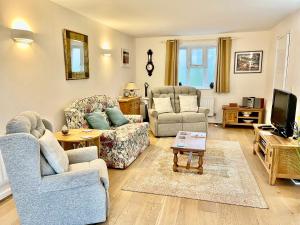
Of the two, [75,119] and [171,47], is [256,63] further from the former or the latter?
[75,119]

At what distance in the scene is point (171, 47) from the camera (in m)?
6.11

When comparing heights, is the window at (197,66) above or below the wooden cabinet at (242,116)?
above

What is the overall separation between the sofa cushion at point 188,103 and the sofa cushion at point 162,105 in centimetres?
28

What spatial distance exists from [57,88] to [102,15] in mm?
1539

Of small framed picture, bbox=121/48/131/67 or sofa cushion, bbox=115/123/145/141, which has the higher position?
small framed picture, bbox=121/48/131/67

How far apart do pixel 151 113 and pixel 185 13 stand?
81.7 inches

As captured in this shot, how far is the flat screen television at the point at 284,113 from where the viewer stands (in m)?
2.91

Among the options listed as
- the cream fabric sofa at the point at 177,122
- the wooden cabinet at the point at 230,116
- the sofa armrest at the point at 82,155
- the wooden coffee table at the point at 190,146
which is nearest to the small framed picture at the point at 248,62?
the wooden cabinet at the point at 230,116

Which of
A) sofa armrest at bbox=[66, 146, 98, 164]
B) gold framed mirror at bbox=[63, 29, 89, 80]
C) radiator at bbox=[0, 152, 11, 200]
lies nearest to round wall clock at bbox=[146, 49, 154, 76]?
gold framed mirror at bbox=[63, 29, 89, 80]

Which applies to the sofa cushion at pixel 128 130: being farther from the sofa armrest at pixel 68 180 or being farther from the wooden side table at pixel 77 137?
the sofa armrest at pixel 68 180

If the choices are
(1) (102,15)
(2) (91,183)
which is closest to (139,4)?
(1) (102,15)

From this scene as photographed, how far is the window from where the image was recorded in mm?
6082

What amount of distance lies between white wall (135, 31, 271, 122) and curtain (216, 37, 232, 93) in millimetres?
159

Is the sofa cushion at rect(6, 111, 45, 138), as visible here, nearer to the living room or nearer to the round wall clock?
the living room
